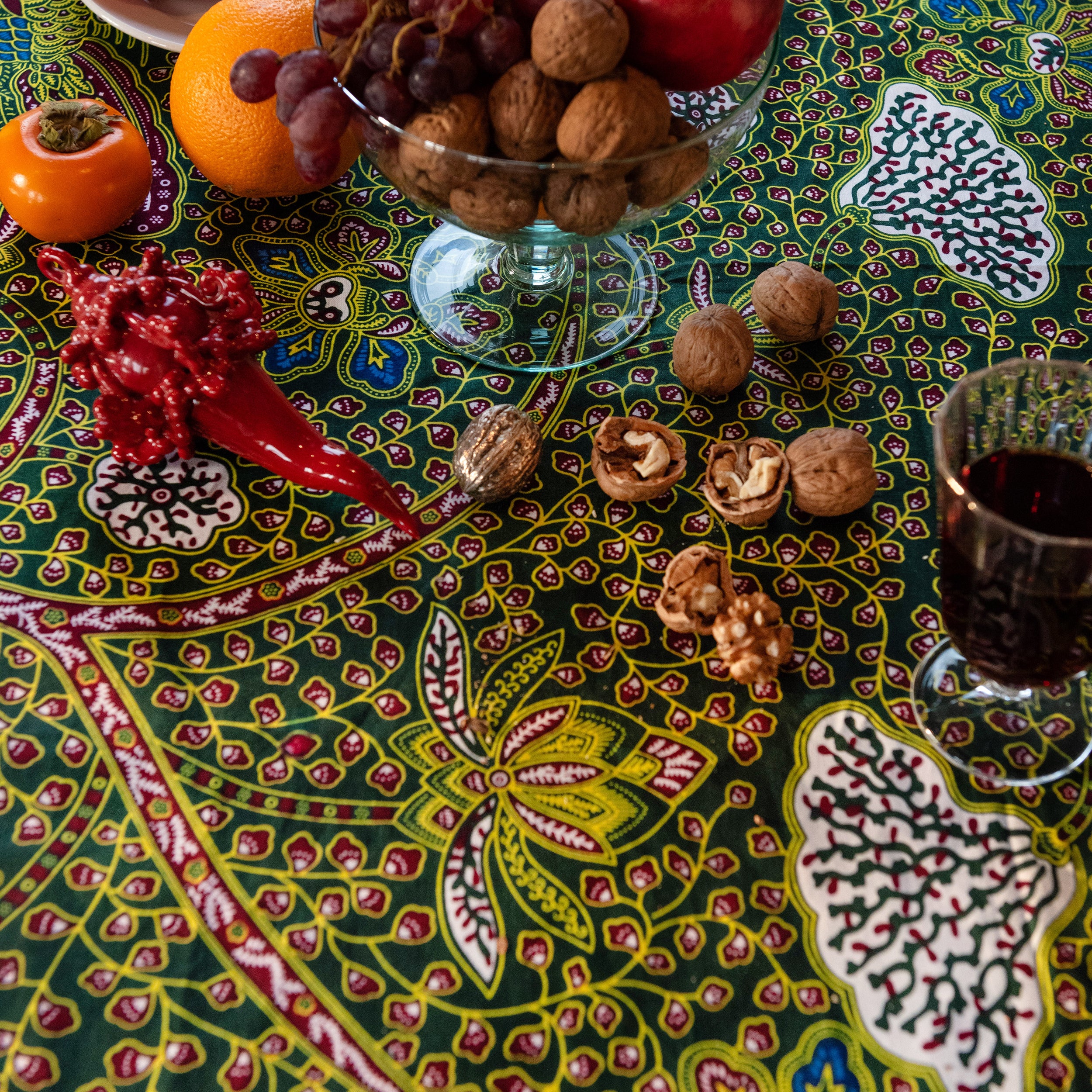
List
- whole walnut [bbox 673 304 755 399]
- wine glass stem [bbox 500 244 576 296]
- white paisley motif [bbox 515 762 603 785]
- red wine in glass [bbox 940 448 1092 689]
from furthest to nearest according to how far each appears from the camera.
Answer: wine glass stem [bbox 500 244 576 296] → whole walnut [bbox 673 304 755 399] → white paisley motif [bbox 515 762 603 785] → red wine in glass [bbox 940 448 1092 689]

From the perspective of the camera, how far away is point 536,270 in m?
0.91

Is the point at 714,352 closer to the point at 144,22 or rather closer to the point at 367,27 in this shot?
the point at 367,27

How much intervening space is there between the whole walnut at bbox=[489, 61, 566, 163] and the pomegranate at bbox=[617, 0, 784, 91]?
79 mm

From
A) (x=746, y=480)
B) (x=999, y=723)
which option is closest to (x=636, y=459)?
(x=746, y=480)

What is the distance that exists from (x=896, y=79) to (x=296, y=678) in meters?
0.88

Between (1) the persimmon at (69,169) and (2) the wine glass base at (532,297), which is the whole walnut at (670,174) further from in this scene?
(1) the persimmon at (69,169)

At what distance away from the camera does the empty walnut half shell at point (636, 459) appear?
29.5 inches

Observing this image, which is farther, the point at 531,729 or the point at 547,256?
the point at 547,256

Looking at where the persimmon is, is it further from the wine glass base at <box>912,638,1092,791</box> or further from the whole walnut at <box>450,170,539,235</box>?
the wine glass base at <box>912,638,1092,791</box>

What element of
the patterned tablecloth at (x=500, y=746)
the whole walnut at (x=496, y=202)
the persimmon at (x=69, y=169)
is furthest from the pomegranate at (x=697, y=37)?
the persimmon at (x=69, y=169)

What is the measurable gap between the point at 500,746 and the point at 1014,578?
0.32 meters

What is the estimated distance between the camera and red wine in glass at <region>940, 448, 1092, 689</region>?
0.55 m

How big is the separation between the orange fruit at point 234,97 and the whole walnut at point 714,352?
32cm

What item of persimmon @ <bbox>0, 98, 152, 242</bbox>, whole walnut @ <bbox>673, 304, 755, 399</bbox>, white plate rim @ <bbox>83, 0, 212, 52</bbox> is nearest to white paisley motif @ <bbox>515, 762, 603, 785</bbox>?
whole walnut @ <bbox>673, 304, 755, 399</bbox>
